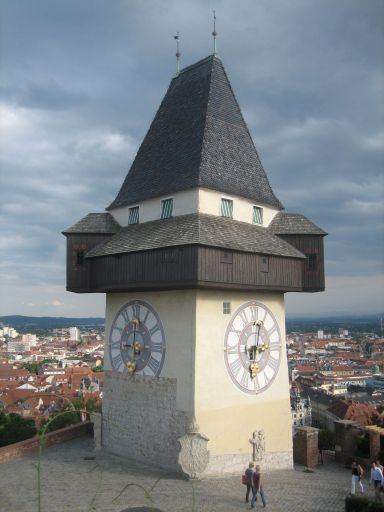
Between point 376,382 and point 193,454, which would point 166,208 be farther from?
point 376,382

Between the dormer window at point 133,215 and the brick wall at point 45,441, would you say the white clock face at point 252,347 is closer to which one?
the dormer window at point 133,215

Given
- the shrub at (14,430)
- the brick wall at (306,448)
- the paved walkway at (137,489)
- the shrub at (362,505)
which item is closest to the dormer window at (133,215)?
the paved walkway at (137,489)

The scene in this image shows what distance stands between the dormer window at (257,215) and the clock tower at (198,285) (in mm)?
43

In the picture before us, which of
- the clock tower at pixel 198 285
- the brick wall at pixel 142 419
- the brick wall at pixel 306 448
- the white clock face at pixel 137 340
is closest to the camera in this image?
the clock tower at pixel 198 285

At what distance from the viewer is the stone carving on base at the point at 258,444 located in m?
11.9

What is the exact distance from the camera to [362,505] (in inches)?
347

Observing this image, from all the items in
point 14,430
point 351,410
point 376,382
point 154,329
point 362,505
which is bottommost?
point 376,382

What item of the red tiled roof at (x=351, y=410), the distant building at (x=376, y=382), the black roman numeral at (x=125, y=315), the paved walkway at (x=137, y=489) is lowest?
the distant building at (x=376, y=382)

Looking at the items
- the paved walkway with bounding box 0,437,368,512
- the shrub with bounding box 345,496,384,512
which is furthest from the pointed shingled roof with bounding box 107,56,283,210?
the shrub with bounding box 345,496,384,512

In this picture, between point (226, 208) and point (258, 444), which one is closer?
point (258, 444)

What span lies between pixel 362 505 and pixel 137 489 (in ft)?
14.1

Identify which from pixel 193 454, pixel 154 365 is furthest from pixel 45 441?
pixel 193 454

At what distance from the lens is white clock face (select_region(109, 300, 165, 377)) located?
12.1 m

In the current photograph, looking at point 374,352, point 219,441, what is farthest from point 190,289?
point 374,352
